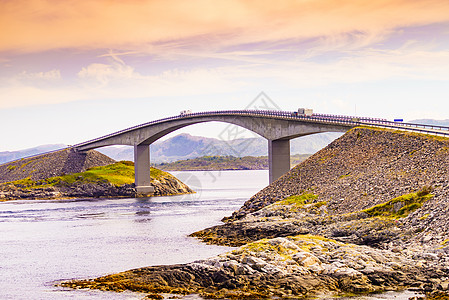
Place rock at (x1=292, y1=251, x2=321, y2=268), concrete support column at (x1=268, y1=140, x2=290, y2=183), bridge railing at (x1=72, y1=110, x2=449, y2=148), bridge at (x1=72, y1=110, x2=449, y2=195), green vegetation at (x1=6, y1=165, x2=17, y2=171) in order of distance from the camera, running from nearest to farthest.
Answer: rock at (x1=292, y1=251, x2=321, y2=268)
bridge railing at (x1=72, y1=110, x2=449, y2=148)
bridge at (x1=72, y1=110, x2=449, y2=195)
concrete support column at (x1=268, y1=140, x2=290, y2=183)
green vegetation at (x1=6, y1=165, x2=17, y2=171)

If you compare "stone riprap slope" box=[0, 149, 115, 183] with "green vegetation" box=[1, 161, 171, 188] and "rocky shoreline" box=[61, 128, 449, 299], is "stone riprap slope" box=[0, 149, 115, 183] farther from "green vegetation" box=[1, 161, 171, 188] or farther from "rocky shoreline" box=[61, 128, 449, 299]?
"rocky shoreline" box=[61, 128, 449, 299]

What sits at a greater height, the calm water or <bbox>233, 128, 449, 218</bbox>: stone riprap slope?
<bbox>233, 128, 449, 218</bbox>: stone riprap slope

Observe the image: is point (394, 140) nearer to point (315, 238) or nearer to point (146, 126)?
point (315, 238)

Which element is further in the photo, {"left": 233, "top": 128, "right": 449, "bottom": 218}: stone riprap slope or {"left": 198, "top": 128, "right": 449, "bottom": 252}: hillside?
{"left": 233, "top": 128, "right": 449, "bottom": 218}: stone riprap slope

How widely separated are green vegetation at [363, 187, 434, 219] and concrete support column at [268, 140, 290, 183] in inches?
1616

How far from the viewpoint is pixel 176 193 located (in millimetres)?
140125

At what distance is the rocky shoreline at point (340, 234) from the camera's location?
31.8 meters

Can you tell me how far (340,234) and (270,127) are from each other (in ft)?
158

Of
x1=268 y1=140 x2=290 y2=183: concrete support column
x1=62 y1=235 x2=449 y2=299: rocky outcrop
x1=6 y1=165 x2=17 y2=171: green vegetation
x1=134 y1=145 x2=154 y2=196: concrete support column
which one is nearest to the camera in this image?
x1=62 y1=235 x2=449 y2=299: rocky outcrop

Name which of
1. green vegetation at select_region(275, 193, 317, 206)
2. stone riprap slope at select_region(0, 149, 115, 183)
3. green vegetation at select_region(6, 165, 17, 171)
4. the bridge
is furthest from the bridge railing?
green vegetation at select_region(6, 165, 17, 171)

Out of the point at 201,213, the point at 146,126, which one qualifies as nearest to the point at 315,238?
the point at 201,213

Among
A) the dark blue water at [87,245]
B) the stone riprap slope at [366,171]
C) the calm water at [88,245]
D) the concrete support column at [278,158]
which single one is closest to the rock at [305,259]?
the calm water at [88,245]

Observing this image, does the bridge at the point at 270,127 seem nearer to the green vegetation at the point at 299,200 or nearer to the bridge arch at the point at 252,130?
Answer: the bridge arch at the point at 252,130

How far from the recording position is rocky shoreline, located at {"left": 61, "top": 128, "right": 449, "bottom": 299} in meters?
31.8
